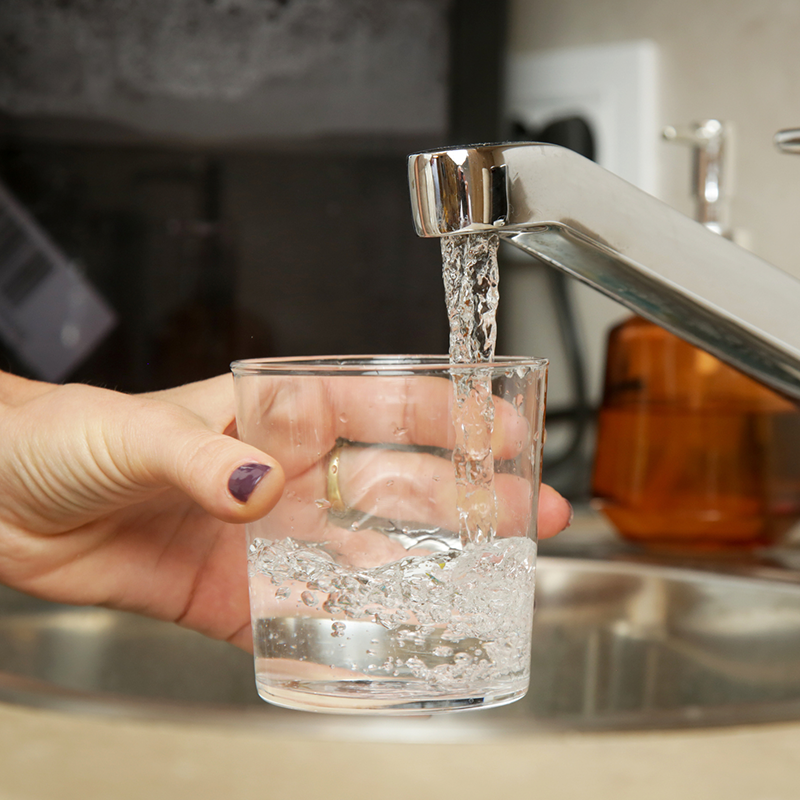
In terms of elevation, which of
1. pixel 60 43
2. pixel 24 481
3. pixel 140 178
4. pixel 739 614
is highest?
pixel 60 43

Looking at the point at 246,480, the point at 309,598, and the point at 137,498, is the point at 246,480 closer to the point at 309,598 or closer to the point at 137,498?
the point at 309,598

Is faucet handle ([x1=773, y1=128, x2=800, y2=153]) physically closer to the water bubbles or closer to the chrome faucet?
the chrome faucet

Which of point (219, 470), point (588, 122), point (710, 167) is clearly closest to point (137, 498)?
point (219, 470)

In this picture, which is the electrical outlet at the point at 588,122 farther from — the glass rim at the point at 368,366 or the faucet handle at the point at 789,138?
the glass rim at the point at 368,366

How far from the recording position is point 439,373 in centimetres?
29

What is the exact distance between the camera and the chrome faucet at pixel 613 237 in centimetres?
29

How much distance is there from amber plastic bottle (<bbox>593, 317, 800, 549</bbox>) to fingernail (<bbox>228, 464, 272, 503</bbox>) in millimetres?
485

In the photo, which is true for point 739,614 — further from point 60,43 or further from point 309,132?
point 60,43

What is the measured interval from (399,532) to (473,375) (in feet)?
0.18

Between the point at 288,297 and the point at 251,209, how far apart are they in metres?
0.09

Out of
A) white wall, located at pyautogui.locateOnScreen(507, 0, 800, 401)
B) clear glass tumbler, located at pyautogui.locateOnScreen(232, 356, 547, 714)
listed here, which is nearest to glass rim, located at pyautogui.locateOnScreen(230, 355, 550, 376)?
clear glass tumbler, located at pyautogui.locateOnScreen(232, 356, 547, 714)

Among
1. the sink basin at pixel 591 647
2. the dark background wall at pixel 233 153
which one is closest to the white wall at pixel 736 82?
the dark background wall at pixel 233 153

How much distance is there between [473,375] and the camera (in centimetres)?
30

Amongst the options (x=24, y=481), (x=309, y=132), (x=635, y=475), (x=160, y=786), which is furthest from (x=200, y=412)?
(x=309, y=132)
